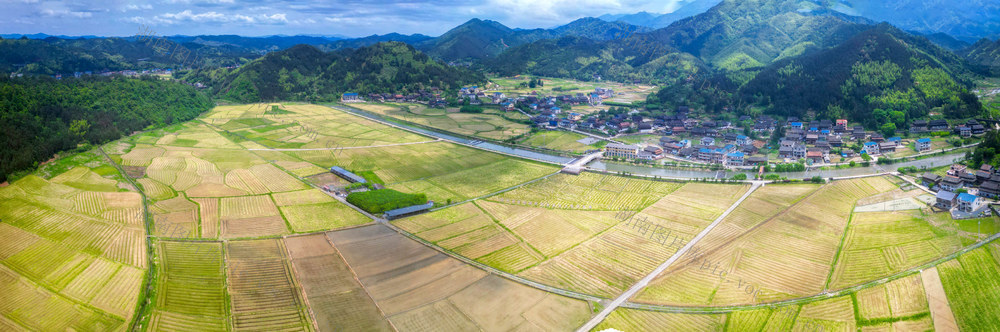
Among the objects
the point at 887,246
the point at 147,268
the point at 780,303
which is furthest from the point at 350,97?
the point at 887,246

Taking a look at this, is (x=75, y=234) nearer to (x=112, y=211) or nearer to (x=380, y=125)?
(x=112, y=211)

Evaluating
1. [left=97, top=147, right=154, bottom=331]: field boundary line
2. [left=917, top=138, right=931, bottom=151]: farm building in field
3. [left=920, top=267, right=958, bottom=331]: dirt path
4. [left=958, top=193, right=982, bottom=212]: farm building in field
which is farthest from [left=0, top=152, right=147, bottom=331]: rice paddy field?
[left=917, top=138, right=931, bottom=151]: farm building in field

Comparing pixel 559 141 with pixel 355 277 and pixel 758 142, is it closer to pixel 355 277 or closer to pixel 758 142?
pixel 758 142

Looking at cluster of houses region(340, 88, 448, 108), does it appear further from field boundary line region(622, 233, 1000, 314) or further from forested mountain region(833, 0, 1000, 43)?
forested mountain region(833, 0, 1000, 43)

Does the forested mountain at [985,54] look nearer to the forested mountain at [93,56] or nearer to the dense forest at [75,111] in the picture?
the dense forest at [75,111]

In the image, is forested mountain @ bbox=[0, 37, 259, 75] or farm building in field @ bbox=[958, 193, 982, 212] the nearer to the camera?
farm building in field @ bbox=[958, 193, 982, 212]
